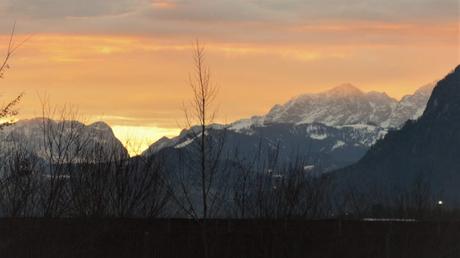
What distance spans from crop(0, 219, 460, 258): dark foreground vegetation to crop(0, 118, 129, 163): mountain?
9.20 feet

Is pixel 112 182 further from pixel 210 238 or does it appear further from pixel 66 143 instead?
pixel 210 238

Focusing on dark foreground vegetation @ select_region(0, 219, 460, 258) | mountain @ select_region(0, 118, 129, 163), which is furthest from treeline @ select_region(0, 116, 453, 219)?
dark foreground vegetation @ select_region(0, 219, 460, 258)

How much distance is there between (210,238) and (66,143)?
16.7 feet

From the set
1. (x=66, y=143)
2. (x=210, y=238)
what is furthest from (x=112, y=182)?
(x=210, y=238)

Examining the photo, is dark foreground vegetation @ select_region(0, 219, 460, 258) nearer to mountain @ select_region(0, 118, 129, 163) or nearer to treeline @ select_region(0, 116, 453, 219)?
treeline @ select_region(0, 116, 453, 219)

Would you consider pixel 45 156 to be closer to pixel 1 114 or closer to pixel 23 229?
pixel 23 229

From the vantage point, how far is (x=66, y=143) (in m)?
24.5

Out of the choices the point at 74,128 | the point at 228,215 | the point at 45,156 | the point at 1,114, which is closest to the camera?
the point at 1,114

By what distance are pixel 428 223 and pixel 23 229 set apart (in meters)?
17.4

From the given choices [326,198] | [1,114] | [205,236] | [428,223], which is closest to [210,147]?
[205,236]

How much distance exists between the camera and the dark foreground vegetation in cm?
2100

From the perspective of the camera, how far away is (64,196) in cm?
2417

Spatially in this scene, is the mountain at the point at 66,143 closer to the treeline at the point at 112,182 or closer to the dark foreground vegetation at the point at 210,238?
the treeline at the point at 112,182

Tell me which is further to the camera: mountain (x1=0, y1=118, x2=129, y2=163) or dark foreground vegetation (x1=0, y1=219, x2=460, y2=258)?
mountain (x1=0, y1=118, x2=129, y2=163)
